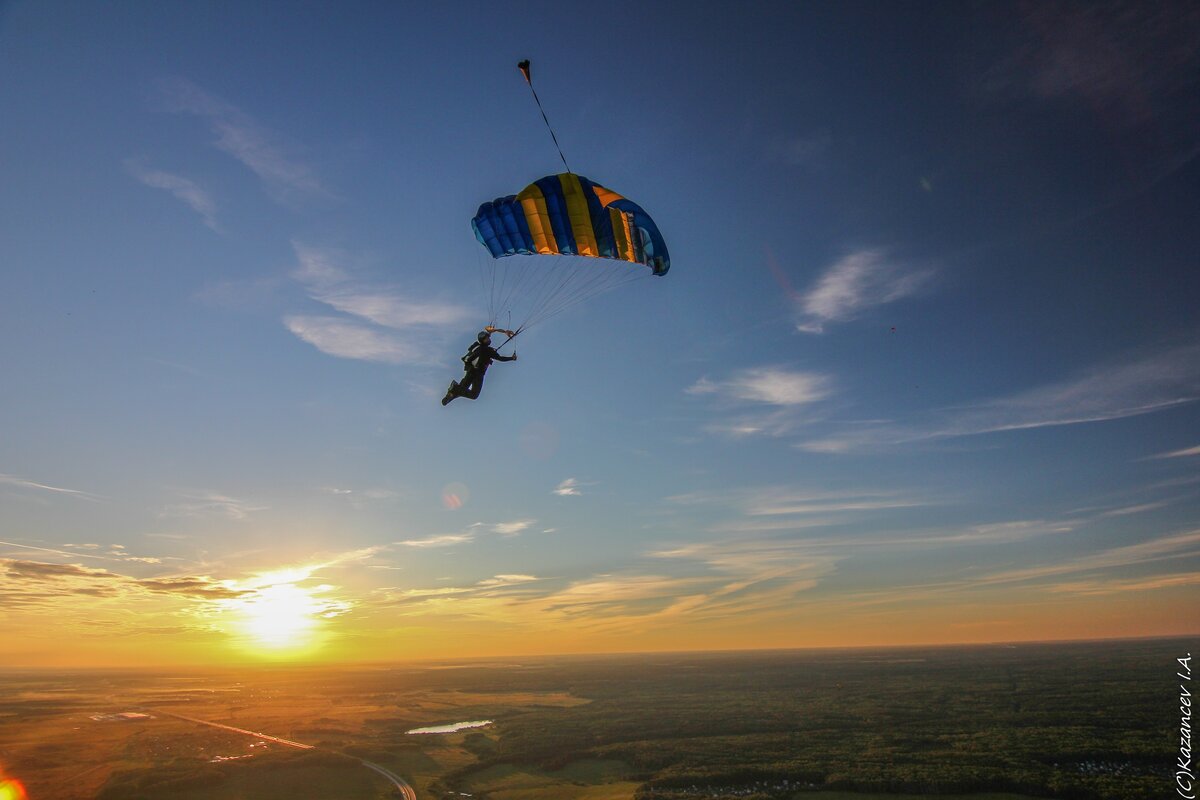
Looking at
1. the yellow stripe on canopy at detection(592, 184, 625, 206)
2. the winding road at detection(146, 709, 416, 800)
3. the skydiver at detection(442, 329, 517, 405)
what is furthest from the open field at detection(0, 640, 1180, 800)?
the yellow stripe on canopy at detection(592, 184, 625, 206)

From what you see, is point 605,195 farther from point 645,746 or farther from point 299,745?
point 299,745

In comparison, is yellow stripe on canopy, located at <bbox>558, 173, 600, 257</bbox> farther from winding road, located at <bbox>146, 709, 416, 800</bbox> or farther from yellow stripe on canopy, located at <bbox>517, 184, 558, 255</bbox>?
winding road, located at <bbox>146, 709, 416, 800</bbox>

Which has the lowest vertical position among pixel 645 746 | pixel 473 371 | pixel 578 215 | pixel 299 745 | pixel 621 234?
pixel 645 746

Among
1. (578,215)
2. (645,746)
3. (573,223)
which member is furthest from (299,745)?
(578,215)

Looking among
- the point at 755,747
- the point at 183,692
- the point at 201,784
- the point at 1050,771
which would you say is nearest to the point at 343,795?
the point at 201,784

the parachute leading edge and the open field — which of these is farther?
the open field

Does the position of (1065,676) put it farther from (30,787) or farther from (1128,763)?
(30,787)
